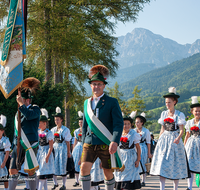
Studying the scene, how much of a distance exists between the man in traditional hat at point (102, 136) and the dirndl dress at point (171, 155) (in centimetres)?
224

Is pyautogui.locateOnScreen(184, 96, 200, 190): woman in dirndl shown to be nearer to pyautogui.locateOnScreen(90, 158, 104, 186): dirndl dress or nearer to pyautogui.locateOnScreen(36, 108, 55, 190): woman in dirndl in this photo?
pyautogui.locateOnScreen(90, 158, 104, 186): dirndl dress

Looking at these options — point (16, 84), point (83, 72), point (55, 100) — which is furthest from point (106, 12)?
point (16, 84)

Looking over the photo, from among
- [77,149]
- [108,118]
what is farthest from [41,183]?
[108,118]

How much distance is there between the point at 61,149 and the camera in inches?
356

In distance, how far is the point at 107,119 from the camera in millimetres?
4391

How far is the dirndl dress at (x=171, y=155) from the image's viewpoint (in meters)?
6.21

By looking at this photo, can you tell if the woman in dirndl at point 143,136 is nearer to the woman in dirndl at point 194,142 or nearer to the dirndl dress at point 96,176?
the woman in dirndl at point 194,142

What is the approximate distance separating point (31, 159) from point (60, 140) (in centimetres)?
383

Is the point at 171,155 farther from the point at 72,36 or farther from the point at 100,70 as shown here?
the point at 72,36

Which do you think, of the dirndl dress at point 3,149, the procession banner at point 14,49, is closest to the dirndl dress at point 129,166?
the dirndl dress at point 3,149

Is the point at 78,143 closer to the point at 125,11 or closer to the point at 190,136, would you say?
the point at 190,136

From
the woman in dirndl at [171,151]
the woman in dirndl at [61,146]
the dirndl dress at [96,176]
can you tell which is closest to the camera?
the woman in dirndl at [171,151]

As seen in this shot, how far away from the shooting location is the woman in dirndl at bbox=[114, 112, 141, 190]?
686 centimetres

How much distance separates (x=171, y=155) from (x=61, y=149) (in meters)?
3.98
